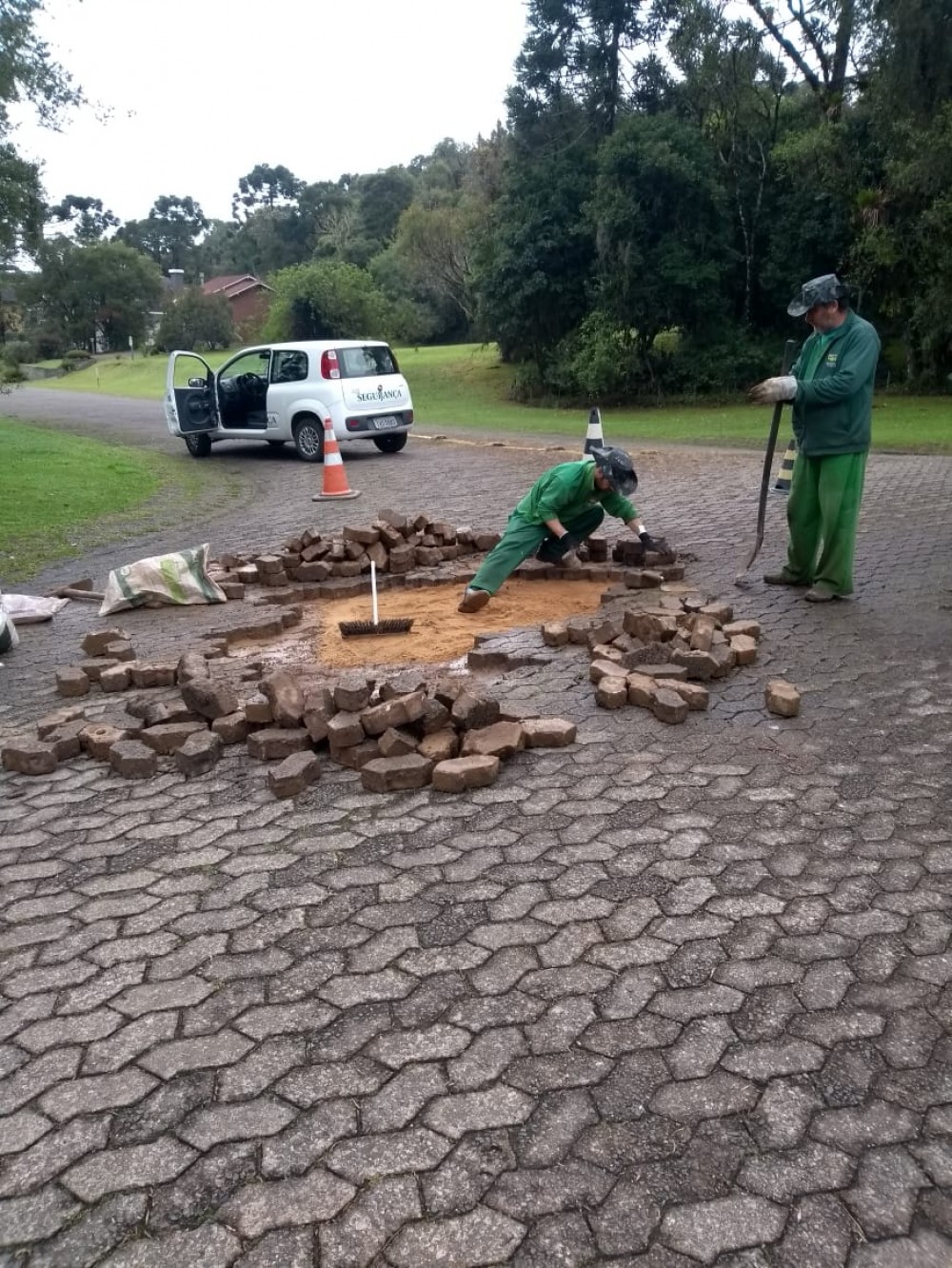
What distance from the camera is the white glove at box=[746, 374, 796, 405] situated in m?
6.80

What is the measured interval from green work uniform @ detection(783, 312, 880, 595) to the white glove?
0.08m

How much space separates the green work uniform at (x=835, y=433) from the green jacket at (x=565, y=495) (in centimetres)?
136

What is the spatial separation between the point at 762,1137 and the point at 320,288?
3880cm

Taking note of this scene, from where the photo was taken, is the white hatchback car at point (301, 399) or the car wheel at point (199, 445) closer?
the white hatchback car at point (301, 399)

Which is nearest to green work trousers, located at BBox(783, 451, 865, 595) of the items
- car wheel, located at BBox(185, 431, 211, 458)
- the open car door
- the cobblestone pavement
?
the cobblestone pavement

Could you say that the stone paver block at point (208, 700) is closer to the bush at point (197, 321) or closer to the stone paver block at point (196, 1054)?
the stone paver block at point (196, 1054)

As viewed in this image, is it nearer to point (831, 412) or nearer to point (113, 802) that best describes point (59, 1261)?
point (113, 802)

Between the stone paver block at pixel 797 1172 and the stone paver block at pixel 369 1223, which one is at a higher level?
the stone paver block at pixel 797 1172

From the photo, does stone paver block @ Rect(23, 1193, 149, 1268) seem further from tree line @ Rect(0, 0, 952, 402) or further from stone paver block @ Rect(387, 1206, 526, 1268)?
tree line @ Rect(0, 0, 952, 402)

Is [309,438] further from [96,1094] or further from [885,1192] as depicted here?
[885,1192]

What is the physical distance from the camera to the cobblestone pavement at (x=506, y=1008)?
229cm

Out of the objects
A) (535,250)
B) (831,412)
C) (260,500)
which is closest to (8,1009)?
(831,412)

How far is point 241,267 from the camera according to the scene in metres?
89.1

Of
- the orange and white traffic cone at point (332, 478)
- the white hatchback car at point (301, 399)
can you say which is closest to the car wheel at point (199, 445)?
the white hatchback car at point (301, 399)
